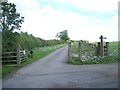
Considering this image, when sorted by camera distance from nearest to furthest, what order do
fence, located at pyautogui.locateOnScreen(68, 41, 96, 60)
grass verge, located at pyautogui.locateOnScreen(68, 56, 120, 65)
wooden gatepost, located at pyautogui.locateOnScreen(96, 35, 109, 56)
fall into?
grass verge, located at pyautogui.locateOnScreen(68, 56, 120, 65) → fence, located at pyautogui.locateOnScreen(68, 41, 96, 60) → wooden gatepost, located at pyautogui.locateOnScreen(96, 35, 109, 56)

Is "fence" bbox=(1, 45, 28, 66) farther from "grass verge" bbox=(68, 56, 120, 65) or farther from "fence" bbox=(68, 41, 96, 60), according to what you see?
"fence" bbox=(68, 41, 96, 60)

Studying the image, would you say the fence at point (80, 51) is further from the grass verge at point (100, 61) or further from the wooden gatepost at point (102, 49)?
the grass verge at point (100, 61)

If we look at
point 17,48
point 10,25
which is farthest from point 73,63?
point 10,25

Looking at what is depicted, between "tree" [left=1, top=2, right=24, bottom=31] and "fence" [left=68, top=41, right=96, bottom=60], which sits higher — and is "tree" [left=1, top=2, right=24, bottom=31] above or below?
above

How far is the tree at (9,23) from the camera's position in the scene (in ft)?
77.2

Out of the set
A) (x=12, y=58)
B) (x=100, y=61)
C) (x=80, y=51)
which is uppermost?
(x=80, y=51)

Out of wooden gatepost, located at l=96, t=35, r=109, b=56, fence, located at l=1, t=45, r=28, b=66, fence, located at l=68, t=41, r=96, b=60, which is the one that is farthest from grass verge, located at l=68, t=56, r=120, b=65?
fence, located at l=1, t=45, r=28, b=66

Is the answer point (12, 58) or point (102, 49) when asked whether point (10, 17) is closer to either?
point (12, 58)

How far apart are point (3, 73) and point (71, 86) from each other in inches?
254

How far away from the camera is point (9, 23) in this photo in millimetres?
24344

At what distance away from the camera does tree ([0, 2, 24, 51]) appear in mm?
23531

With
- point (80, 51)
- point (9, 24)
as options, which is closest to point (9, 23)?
point (9, 24)

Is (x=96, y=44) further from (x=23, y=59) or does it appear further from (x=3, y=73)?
(x=3, y=73)

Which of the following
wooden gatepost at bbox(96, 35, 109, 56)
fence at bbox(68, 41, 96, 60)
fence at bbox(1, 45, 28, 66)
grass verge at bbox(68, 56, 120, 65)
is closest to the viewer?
fence at bbox(1, 45, 28, 66)
